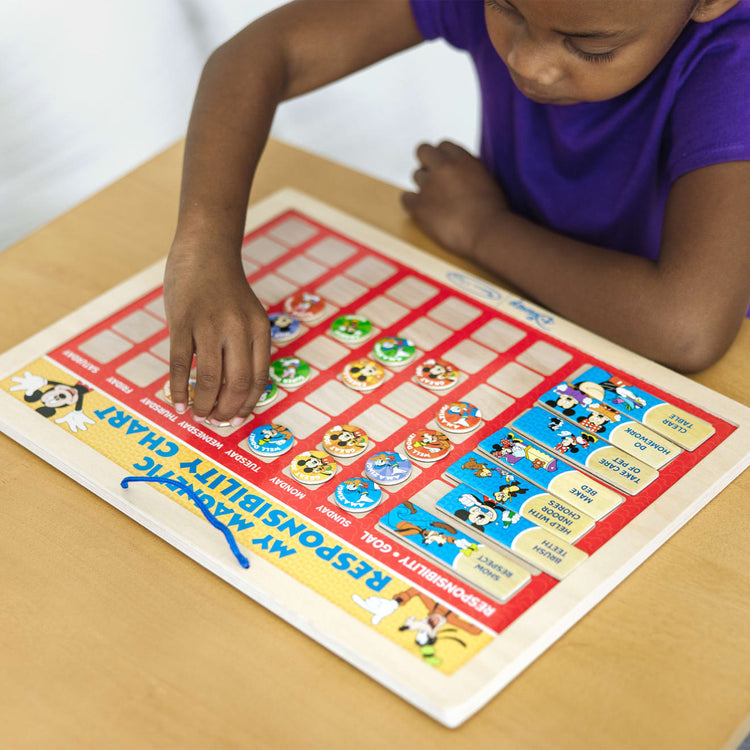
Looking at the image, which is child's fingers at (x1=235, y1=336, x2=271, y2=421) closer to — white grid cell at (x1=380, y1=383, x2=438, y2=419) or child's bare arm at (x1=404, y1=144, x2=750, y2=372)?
white grid cell at (x1=380, y1=383, x2=438, y2=419)

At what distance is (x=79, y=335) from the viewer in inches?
33.0

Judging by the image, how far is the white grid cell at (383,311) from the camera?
0.85 meters

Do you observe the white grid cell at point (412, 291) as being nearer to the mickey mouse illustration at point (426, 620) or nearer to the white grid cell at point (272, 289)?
the white grid cell at point (272, 289)

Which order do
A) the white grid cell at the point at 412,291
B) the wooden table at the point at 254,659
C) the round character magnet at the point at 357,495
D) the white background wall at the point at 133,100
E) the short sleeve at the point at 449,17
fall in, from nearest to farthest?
the wooden table at the point at 254,659 → the round character magnet at the point at 357,495 → the white grid cell at the point at 412,291 → the short sleeve at the point at 449,17 → the white background wall at the point at 133,100

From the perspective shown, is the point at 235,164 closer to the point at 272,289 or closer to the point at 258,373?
the point at 272,289

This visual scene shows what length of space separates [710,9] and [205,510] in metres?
0.59

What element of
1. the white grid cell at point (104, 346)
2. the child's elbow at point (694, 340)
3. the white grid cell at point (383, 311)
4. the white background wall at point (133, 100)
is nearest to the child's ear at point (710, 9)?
the child's elbow at point (694, 340)

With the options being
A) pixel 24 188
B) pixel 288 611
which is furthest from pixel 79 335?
pixel 24 188

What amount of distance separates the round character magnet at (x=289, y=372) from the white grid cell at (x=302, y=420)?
0.03m

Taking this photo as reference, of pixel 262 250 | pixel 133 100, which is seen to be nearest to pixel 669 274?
pixel 262 250

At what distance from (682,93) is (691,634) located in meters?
0.50

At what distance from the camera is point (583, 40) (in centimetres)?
75

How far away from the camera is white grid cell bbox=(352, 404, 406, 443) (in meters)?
0.72

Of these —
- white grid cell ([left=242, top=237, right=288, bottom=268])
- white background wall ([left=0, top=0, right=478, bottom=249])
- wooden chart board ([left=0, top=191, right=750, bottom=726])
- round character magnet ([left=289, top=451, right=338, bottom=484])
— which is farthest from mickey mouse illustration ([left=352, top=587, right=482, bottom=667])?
white background wall ([left=0, top=0, right=478, bottom=249])
